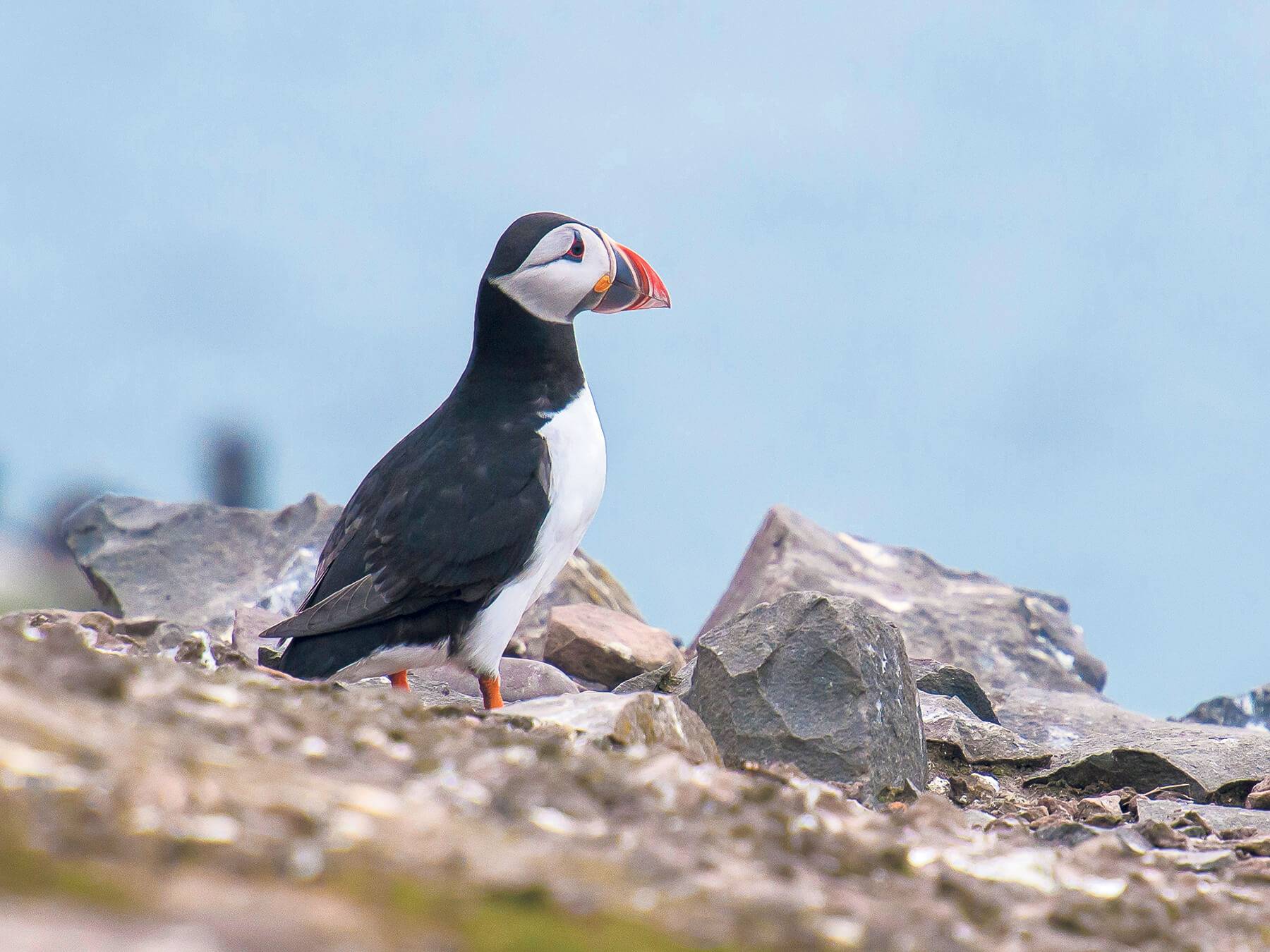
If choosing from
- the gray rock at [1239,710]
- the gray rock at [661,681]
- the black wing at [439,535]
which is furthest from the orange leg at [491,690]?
the gray rock at [1239,710]

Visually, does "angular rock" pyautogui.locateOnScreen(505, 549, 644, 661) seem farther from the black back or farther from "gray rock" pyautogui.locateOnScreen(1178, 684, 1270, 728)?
"gray rock" pyautogui.locateOnScreen(1178, 684, 1270, 728)

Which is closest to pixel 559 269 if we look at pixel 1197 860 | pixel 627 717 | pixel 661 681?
pixel 661 681

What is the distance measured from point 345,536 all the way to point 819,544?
19.6ft

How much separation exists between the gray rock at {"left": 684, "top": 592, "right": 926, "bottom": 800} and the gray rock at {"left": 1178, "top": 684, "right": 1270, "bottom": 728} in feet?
20.9

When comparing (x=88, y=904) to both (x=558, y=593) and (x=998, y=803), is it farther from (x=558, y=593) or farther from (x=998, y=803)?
(x=558, y=593)

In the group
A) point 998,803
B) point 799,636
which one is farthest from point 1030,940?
point 998,803

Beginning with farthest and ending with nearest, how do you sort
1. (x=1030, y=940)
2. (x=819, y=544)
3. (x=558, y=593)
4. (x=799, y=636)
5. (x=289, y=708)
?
1. (x=819, y=544)
2. (x=558, y=593)
3. (x=799, y=636)
4. (x=289, y=708)
5. (x=1030, y=940)

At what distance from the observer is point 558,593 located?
34.8ft

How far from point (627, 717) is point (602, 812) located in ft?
5.00

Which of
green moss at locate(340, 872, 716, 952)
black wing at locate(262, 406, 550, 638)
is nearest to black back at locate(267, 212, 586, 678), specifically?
black wing at locate(262, 406, 550, 638)

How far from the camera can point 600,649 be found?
8055 millimetres

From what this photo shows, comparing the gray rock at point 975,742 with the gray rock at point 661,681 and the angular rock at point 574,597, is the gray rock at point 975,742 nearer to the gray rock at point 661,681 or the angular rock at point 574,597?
the gray rock at point 661,681

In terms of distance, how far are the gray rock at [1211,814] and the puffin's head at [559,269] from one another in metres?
3.53

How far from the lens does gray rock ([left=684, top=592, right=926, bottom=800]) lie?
5.88m
